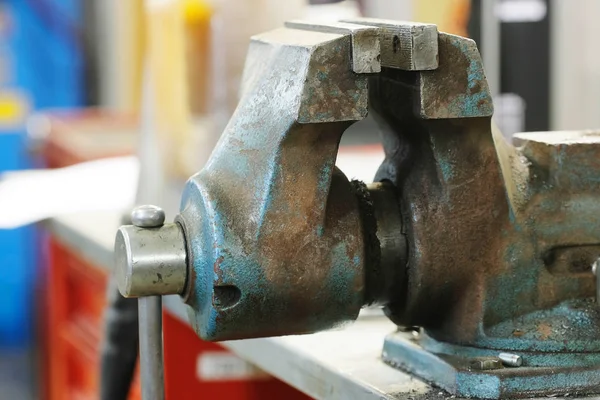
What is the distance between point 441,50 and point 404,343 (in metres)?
0.24

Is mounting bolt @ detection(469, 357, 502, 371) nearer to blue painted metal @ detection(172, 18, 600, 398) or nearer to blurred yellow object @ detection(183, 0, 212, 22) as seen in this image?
blue painted metal @ detection(172, 18, 600, 398)

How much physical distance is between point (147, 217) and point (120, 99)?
4.46m

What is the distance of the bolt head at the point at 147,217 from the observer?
2.29 ft

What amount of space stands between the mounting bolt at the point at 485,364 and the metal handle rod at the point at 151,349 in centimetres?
22

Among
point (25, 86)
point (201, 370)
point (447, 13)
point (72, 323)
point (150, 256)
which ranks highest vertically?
point (447, 13)

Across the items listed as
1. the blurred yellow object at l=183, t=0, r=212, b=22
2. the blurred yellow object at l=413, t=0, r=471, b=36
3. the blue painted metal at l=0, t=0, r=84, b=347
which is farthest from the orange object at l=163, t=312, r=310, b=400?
the blue painted metal at l=0, t=0, r=84, b=347

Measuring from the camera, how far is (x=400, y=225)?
29.2 inches

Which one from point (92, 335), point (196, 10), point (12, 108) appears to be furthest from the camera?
point (12, 108)

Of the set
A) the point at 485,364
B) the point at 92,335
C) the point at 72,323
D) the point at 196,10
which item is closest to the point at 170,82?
the point at 196,10

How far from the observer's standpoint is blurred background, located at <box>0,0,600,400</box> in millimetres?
1539

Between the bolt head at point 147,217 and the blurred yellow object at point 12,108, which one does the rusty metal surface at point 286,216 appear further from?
the blurred yellow object at point 12,108

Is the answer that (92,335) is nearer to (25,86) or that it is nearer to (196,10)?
(196,10)

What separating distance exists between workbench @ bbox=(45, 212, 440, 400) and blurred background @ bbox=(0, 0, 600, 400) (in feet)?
1.04

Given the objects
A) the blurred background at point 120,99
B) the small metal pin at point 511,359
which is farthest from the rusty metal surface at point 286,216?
the blurred background at point 120,99
